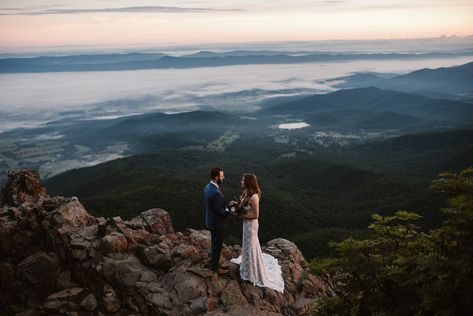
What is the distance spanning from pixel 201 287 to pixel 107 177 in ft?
425

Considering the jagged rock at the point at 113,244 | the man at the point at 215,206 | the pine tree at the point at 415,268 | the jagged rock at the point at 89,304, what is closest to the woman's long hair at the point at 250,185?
the man at the point at 215,206

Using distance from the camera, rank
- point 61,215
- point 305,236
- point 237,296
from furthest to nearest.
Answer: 1. point 305,236
2. point 61,215
3. point 237,296

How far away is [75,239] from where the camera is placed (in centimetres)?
2238

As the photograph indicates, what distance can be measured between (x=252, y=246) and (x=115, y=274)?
717 cm

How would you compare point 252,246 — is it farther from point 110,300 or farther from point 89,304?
point 89,304

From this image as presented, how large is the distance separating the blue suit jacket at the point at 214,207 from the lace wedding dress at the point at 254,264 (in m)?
1.28

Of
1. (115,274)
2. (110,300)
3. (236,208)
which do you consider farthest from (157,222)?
(236,208)

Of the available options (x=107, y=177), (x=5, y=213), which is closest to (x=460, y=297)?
(x=5, y=213)

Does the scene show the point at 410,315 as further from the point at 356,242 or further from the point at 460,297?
the point at 356,242

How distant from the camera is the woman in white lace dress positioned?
1794 centimetres

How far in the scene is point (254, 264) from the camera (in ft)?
64.7

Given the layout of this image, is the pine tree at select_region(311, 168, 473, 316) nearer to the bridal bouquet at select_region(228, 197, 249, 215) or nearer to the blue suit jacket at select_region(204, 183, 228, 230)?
the bridal bouquet at select_region(228, 197, 249, 215)

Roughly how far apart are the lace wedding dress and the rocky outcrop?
40 centimetres

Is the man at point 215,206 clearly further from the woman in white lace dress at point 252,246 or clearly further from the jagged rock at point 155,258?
the jagged rock at point 155,258
